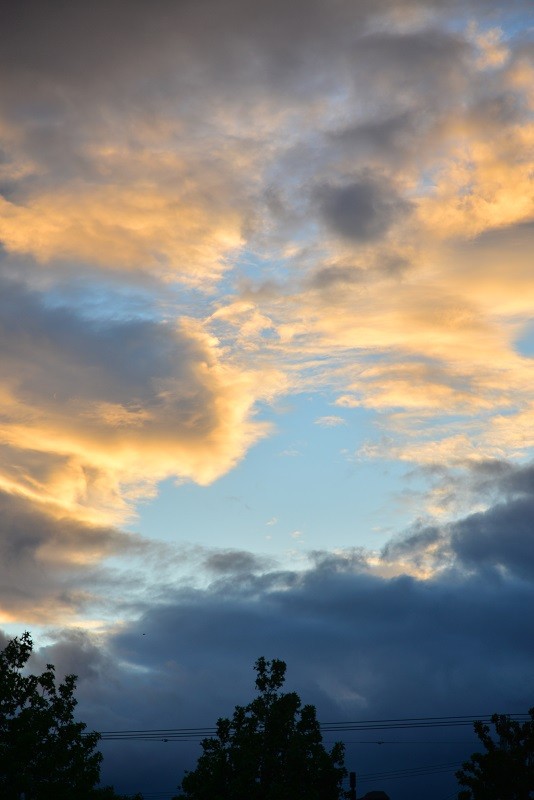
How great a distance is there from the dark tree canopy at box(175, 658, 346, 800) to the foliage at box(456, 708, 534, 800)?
10346 millimetres

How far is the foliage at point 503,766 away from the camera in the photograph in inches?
2441

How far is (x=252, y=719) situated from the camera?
60656 mm

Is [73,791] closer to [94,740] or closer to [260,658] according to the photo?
[94,740]

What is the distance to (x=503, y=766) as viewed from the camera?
62406 mm

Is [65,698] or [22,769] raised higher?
[65,698]

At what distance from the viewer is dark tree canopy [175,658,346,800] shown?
5741 cm

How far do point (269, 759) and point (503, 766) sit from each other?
54.5ft

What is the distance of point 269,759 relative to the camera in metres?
58.6

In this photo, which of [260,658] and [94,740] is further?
[260,658]

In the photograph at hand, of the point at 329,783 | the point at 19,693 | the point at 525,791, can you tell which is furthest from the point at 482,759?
the point at 19,693

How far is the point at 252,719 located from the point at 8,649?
17.8 meters

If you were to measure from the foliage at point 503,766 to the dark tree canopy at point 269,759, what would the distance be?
10346 mm

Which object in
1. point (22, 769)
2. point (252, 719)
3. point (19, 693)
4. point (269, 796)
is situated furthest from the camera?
point (252, 719)

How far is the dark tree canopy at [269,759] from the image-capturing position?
5741 centimetres
